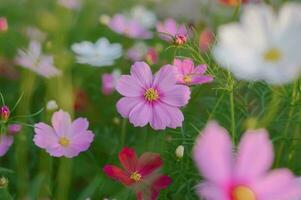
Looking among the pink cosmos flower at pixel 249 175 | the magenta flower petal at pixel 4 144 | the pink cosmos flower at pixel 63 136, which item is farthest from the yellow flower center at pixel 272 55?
the magenta flower petal at pixel 4 144

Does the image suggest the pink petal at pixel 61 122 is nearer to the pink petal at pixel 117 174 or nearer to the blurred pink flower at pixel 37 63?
the pink petal at pixel 117 174

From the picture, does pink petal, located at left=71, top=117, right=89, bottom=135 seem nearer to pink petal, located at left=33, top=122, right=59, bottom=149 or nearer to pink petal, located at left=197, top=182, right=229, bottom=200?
pink petal, located at left=33, top=122, right=59, bottom=149

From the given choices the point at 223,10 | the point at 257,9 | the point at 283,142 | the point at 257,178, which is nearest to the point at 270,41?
the point at 257,9

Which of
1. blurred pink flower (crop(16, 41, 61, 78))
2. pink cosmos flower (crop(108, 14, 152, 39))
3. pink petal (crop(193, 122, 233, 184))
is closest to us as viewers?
pink petal (crop(193, 122, 233, 184))

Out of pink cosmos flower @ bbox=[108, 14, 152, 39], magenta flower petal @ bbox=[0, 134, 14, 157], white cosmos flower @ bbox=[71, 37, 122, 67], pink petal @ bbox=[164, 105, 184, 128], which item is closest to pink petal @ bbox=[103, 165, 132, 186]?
pink petal @ bbox=[164, 105, 184, 128]

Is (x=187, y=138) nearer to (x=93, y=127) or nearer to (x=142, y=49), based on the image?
Result: (x=93, y=127)

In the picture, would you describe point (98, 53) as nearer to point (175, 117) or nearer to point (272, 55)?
point (175, 117)
